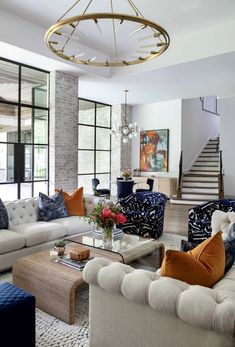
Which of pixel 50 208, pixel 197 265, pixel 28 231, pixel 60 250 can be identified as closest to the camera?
pixel 197 265

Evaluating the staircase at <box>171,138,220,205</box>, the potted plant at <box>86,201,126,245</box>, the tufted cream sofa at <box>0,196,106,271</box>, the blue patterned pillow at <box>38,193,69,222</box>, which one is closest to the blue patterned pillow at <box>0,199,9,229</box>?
the tufted cream sofa at <box>0,196,106,271</box>

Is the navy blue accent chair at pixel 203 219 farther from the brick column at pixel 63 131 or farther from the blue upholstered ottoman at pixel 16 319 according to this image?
the brick column at pixel 63 131

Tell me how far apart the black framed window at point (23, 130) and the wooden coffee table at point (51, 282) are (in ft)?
12.7

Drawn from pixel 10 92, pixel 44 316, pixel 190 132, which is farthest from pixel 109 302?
pixel 190 132

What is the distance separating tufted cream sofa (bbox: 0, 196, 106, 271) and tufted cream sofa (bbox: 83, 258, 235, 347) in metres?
2.15

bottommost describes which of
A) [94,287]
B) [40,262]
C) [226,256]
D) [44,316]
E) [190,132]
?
[44,316]

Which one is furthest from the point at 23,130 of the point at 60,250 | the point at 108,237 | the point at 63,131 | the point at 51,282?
the point at 51,282

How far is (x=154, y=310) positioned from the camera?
5.64 feet

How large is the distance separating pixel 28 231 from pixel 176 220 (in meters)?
4.15

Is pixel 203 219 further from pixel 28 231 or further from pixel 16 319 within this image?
pixel 16 319

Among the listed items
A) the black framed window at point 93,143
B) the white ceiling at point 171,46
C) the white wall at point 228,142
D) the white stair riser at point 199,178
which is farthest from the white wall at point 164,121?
the white ceiling at point 171,46

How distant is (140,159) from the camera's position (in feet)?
38.8

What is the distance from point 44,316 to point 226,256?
1823mm

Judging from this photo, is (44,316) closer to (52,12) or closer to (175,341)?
(175,341)
